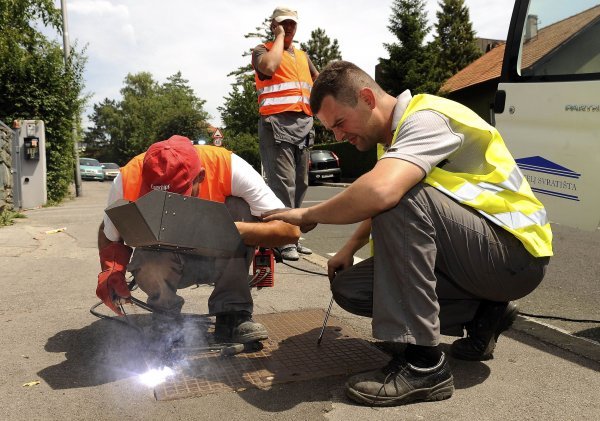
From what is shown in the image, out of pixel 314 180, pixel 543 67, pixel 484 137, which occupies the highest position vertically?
pixel 543 67

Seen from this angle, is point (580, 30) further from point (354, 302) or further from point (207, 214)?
point (207, 214)

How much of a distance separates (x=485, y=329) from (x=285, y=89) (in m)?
2.79

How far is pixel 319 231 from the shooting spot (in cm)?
660

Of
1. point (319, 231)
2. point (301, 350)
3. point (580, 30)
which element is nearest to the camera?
point (301, 350)

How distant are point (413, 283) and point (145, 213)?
1.04 m

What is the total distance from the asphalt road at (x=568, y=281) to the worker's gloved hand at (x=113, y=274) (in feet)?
7.64

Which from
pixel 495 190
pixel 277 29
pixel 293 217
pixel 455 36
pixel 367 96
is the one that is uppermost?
pixel 455 36

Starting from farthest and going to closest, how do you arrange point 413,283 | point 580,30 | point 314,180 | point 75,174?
point 314,180
point 75,174
point 580,30
point 413,283

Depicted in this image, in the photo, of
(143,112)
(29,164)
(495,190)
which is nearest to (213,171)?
(495,190)

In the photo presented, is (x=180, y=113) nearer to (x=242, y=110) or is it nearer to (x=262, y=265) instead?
(x=242, y=110)

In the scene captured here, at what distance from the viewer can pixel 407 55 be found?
27.6 m

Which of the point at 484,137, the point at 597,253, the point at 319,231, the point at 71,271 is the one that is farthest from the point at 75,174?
the point at 484,137

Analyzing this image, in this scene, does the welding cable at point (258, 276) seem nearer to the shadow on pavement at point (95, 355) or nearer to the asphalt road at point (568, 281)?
the shadow on pavement at point (95, 355)

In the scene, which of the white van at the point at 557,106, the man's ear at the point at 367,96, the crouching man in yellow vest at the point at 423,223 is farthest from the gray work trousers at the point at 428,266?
the white van at the point at 557,106
